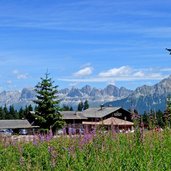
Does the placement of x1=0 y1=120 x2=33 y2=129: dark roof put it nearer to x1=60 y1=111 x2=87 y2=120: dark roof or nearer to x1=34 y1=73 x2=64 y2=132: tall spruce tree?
x1=60 y1=111 x2=87 y2=120: dark roof

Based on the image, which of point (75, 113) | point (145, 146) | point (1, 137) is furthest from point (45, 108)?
point (145, 146)

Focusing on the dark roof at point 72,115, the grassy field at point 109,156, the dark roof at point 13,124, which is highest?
the dark roof at point 72,115

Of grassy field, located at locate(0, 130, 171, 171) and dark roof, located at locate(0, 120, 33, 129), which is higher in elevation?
dark roof, located at locate(0, 120, 33, 129)

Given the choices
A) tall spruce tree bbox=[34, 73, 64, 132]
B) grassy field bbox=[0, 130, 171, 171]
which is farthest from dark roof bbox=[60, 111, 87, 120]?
grassy field bbox=[0, 130, 171, 171]

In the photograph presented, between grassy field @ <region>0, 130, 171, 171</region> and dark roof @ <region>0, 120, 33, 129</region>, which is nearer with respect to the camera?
grassy field @ <region>0, 130, 171, 171</region>

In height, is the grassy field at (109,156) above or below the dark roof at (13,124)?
below

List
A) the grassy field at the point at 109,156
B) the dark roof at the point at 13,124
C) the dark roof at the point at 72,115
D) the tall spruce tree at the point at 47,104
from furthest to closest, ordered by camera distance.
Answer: the dark roof at the point at 13,124 → the dark roof at the point at 72,115 → the tall spruce tree at the point at 47,104 → the grassy field at the point at 109,156

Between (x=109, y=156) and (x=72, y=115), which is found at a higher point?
(x=72, y=115)

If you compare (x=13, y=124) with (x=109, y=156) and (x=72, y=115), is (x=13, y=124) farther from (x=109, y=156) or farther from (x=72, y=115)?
(x=109, y=156)

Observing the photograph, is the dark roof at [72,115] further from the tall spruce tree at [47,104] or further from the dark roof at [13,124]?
the tall spruce tree at [47,104]

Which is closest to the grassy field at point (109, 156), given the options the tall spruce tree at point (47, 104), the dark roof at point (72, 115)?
the tall spruce tree at point (47, 104)

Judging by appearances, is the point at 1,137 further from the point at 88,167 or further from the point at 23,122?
the point at 23,122

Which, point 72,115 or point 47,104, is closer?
point 47,104

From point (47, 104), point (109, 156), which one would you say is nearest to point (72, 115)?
point (47, 104)
